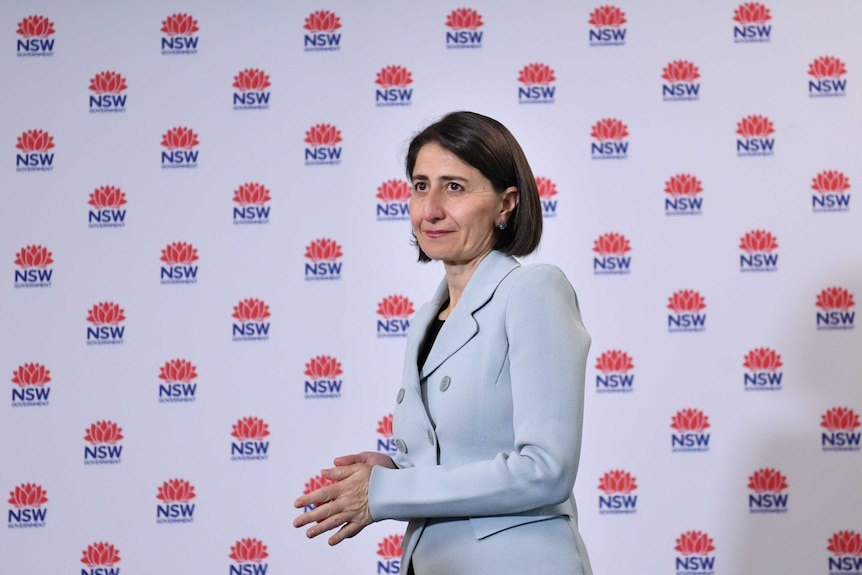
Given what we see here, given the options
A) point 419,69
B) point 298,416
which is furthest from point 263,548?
point 419,69

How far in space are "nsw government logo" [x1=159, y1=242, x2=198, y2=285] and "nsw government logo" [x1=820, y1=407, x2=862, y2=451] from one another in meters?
2.52

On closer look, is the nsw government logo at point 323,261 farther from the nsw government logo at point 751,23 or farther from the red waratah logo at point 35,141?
the nsw government logo at point 751,23

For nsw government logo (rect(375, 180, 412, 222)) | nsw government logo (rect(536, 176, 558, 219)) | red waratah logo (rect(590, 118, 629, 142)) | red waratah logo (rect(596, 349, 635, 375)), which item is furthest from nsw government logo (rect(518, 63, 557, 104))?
red waratah logo (rect(596, 349, 635, 375))

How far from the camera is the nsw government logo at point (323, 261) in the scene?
3.79m

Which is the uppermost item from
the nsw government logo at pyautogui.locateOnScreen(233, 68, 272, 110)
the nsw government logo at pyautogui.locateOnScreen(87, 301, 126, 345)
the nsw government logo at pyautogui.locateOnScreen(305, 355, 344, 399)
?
the nsw government logo at pyautogui.locateOnScreen(233, 68, 272, 110)

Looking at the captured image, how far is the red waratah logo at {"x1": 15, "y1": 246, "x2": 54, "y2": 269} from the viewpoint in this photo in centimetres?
389

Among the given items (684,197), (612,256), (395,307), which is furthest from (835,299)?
(395,307)

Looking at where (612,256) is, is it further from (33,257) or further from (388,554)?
(33,257)

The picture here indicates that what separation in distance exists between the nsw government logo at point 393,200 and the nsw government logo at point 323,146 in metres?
0.23

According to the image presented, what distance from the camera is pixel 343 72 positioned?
3887 mm

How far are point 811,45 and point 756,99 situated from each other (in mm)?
309

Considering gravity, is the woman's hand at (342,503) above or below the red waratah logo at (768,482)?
above

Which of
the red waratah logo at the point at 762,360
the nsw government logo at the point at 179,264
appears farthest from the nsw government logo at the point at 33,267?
the red waratah logo at the point at 762,360

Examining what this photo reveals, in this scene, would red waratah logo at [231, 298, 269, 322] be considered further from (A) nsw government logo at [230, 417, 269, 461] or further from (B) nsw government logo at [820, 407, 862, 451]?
(B) nsw government logo at [820, 407, 862, 451]
